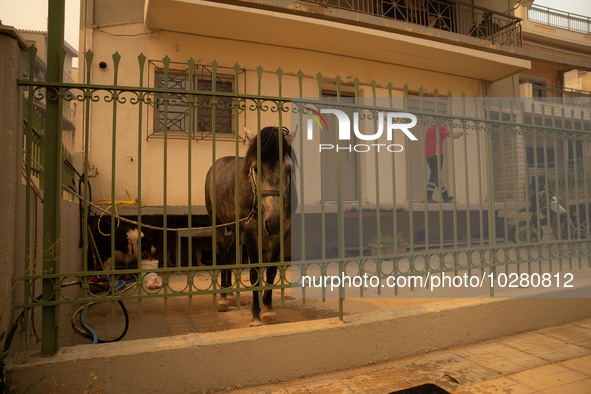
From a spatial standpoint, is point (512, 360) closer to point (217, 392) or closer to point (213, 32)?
point (217, 392)

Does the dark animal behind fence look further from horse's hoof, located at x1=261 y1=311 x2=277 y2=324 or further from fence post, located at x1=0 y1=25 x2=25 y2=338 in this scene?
fence post, located at x1=0 y1=25 x2=25 y2=338

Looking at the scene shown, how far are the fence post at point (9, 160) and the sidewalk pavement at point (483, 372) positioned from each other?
1.84 m

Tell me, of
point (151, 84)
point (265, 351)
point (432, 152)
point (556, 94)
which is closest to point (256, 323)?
point (265, 351)

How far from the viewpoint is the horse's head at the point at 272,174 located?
3.41 m

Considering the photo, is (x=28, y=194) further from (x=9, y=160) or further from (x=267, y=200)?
(x=267, y=200)

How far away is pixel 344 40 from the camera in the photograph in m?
8.94

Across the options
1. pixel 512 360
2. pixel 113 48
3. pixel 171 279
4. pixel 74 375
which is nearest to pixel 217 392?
pixel 74 375

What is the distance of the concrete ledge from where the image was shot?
2.38 metres

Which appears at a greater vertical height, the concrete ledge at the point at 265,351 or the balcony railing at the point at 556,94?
the balcony railing at the point at 556,94

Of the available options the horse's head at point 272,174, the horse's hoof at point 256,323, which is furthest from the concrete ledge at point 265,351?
the horse's head at point 272,174

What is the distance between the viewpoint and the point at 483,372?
295 cm

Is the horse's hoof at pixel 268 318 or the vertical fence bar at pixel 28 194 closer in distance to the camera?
the vertical fence bar at pixel 28 194

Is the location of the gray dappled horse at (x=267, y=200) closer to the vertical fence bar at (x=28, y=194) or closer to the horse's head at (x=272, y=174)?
the horse's head at (x=272, y=174)

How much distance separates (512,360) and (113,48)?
Result: 8.91m
